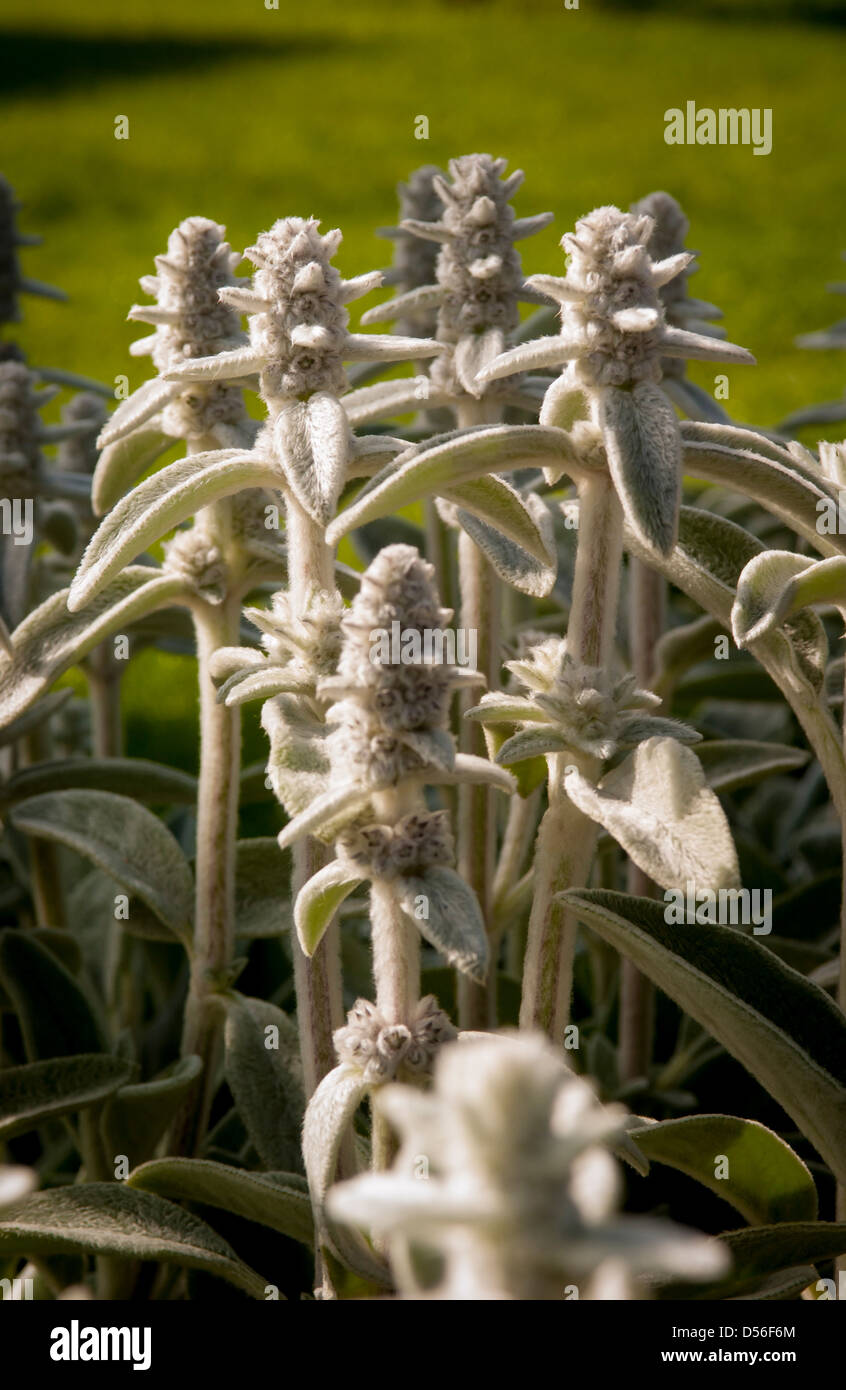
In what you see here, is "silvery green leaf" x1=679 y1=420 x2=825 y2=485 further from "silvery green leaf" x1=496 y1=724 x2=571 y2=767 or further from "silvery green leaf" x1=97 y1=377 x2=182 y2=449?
"silvery green leaf" x1=97 y1=377 x2=182 y2=449

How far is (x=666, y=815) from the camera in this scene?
87 cm

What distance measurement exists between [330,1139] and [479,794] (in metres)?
0.46

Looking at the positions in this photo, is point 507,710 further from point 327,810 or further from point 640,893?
point 640,893

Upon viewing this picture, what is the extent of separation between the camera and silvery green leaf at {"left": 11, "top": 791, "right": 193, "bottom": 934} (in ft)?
4.22

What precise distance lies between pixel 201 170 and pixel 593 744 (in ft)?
13.6

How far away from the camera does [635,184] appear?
4.47m

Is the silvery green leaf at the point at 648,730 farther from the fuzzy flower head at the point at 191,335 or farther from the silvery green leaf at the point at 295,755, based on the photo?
the fuzzy flower head at the point at 191,335

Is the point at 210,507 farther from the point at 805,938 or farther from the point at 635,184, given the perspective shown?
the point at 635,184

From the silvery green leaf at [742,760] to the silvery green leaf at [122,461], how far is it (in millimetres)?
575

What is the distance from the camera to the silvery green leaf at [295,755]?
2.84ft

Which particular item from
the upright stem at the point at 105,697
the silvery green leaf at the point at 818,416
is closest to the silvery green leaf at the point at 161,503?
the upright stem at the point at 105,697

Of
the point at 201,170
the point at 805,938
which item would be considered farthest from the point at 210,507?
the point at 201,170

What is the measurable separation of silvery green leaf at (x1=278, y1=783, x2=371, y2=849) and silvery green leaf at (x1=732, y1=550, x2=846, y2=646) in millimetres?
265
